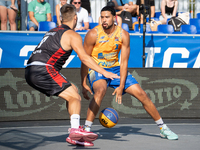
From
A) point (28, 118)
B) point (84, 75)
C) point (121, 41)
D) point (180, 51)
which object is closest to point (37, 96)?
point (28, 118)

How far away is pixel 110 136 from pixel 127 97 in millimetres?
2354

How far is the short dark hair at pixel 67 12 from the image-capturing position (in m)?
4.81

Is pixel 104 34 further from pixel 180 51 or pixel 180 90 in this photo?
pixel 180 51

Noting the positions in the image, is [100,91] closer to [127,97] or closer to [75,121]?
[75,121]

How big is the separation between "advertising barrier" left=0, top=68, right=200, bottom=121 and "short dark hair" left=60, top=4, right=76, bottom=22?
3.25 meters

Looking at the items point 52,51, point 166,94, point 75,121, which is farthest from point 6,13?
point 75,121

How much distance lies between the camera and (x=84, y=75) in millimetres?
5609

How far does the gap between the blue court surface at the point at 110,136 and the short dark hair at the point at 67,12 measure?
192 centimetres

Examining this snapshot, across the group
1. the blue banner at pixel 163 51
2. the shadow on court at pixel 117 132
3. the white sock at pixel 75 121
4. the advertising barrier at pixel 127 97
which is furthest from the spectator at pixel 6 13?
the white sock at pixel 75 121

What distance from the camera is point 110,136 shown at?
597cm

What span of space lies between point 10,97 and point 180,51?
526 cm

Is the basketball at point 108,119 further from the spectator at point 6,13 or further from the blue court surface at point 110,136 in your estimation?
the spectator at point 6,13

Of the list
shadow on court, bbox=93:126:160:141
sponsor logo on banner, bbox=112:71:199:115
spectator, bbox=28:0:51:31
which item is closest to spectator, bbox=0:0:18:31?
spectator, bbox=28:0:51:31

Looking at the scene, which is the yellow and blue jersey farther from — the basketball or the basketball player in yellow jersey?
the basketball
